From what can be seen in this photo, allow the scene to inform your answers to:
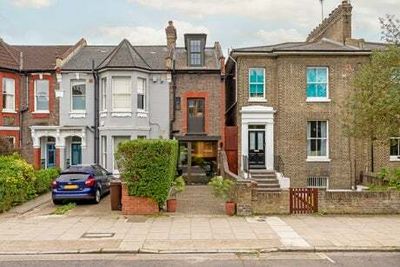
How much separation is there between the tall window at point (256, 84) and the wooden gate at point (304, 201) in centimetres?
1077

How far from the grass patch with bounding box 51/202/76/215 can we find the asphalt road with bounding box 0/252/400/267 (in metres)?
7.01

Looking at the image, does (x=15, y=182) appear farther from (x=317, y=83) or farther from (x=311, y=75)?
(x=317, y=83)

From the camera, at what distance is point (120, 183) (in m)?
19.1

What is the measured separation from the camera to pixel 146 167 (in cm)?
1777

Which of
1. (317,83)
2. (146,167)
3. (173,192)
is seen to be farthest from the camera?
(317,83)

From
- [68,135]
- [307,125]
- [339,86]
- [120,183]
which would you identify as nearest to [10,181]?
[120,183]

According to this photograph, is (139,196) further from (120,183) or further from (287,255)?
(287,255)

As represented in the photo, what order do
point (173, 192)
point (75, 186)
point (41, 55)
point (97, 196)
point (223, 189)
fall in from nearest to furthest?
point (223, 189) → point (173, 192) → point (75, 186) → point (97, 196) → point (41, 55)

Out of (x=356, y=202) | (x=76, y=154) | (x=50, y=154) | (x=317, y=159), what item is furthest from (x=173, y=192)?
(x=50, y=154)

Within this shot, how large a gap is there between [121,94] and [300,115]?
10334mm

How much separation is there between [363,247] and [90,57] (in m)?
23.1

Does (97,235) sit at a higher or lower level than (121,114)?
lower

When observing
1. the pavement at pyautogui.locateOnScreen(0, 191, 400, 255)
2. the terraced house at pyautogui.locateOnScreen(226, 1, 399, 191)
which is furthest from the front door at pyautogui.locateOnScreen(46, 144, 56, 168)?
the pavement at pyautogui.locateOnScreen(0, 191, 400, 255)

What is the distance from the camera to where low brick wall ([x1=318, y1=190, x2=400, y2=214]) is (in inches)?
708
